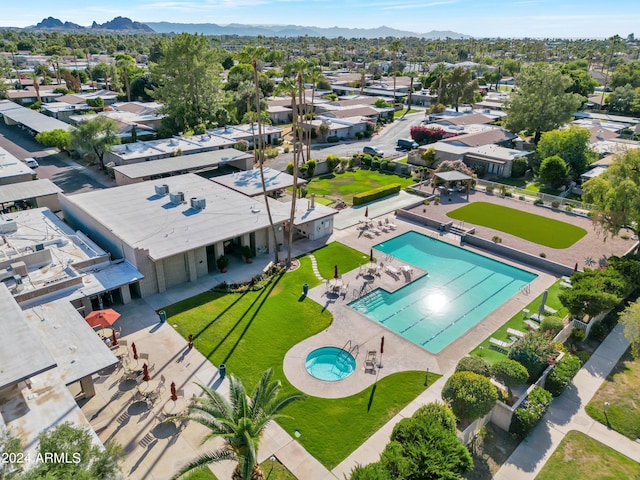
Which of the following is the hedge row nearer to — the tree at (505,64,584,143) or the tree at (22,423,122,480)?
the tree at (505,64,584,143)

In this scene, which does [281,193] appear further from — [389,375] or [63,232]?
[389,375]

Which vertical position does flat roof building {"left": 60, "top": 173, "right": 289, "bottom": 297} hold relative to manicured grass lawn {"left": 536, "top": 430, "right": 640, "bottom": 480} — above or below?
above

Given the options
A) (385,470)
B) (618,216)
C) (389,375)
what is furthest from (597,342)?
(385,470)

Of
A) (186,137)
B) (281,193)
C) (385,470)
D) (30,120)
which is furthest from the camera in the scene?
(30,120)

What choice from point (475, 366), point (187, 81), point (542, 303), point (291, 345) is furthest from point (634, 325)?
point (187, 81)

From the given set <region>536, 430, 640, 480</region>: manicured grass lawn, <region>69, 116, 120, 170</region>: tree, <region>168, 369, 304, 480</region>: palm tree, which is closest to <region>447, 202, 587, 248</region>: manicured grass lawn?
<region>536, 430, 640, 480</region>: manicured grass lawn

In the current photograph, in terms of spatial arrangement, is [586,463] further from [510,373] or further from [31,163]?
[31,163]

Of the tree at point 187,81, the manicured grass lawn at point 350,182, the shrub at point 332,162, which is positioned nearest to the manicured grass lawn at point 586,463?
the manicured grass lawn at point 350,182
